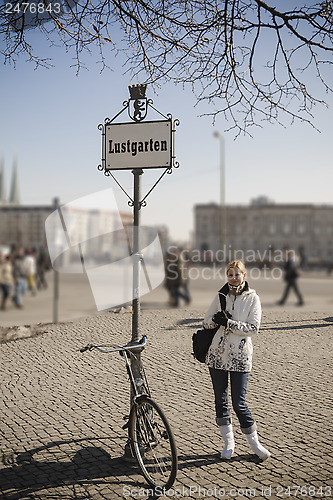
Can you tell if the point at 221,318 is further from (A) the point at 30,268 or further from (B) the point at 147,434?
(A) the point at 30,268

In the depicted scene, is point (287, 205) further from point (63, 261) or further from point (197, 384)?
point (197, 384)

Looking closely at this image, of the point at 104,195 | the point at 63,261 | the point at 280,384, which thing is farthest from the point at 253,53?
the point at 280,384

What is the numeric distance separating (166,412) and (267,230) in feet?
5.99

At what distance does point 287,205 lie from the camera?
3.65m

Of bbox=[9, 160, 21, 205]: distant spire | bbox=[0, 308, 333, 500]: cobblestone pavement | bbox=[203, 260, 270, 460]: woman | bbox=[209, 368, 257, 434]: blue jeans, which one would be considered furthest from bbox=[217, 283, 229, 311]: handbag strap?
bbox=[9, 160, 21, 205]: distant spire

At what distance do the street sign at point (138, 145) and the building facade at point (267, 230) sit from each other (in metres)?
0.59

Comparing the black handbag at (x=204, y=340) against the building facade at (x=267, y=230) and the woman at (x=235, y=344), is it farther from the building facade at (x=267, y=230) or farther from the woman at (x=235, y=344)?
the building facade at (x=267, y=230)

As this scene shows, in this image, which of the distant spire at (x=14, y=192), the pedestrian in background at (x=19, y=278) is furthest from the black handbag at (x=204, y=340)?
the distant spire at (x=14, y=192)

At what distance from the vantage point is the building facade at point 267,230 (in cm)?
338

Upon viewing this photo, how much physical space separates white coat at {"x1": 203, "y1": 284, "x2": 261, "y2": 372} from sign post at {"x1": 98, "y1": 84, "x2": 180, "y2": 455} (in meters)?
0.53

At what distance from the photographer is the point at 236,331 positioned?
3.71 m

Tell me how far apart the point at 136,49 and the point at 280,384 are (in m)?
3.54

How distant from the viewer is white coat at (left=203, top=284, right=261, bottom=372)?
3.73 m

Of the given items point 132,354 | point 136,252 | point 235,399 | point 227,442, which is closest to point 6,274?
point 136,252
